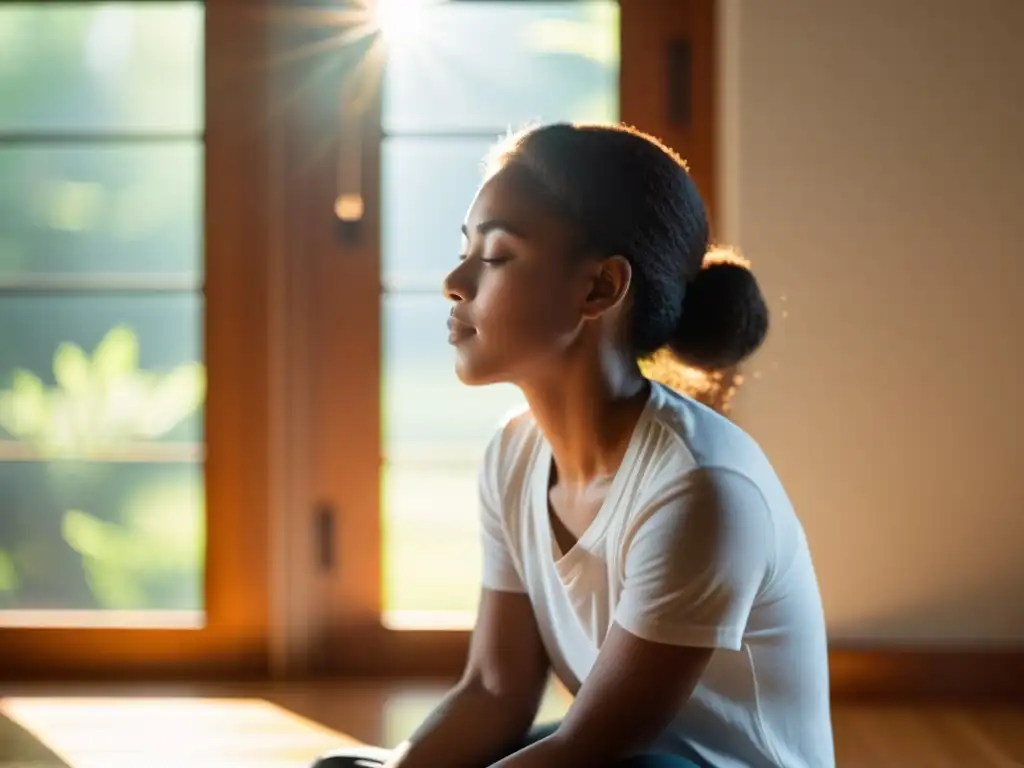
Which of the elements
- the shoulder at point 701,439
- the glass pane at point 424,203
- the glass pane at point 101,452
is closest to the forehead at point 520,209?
the shoulder at point 701,439

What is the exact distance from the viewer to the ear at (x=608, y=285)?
1.11m

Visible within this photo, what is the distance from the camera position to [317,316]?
7.78ft

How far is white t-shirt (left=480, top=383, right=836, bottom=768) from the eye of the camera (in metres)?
1.01

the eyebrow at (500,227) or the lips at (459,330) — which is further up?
the eyebrow at (500,227)

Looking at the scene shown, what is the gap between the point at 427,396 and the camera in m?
2.40

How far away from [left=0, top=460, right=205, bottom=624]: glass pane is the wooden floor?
23 centimetres

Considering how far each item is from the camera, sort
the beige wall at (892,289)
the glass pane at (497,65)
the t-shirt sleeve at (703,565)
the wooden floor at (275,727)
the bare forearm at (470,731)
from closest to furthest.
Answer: the t-shirt sleeve at (703,565)
the bare forearm at (470,731)
the wooden floor at (275,727)
the beige wall at (892,289)
the glass pane at (497,65)

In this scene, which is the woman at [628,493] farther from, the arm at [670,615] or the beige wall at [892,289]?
the beige wall at [892,289]

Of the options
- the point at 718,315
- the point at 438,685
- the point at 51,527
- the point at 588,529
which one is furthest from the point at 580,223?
the point at 51,527

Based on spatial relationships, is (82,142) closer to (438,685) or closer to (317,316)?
(317,316)

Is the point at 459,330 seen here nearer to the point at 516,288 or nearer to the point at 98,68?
the point at 516,288

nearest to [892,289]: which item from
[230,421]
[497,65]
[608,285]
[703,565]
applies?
[497,65]

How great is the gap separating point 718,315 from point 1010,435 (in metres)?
1.25

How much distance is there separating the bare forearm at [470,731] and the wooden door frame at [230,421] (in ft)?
3.96
